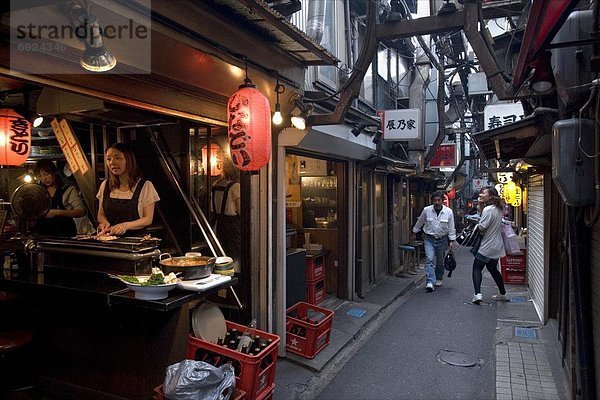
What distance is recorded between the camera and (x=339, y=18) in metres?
10.6

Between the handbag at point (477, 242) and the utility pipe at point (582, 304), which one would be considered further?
the handbag at point (477, 242)

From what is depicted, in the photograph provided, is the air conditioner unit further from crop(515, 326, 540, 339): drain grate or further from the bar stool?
the bar stool

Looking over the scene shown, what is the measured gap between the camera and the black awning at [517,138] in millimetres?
5965

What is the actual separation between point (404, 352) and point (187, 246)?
4.71 m

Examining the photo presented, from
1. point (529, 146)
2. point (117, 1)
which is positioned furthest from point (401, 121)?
point (117, 1)

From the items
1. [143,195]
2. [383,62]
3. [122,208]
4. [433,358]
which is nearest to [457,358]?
[433,358]

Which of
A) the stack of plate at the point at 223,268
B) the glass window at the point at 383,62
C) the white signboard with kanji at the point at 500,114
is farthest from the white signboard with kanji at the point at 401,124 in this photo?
the stack of plate at the point at 223,268

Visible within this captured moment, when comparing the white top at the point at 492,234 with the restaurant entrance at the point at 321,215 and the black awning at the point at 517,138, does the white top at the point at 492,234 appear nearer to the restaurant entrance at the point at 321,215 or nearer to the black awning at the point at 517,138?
the black awning at the point at 517,138

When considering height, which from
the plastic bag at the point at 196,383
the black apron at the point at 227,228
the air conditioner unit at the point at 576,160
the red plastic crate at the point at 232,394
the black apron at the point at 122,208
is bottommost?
the red plastic crate at the point at 232,394

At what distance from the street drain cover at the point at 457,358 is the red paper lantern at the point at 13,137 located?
325 inches

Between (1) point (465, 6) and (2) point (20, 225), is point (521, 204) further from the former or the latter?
(2) point (20, 225)

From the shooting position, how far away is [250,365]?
15.3 ft

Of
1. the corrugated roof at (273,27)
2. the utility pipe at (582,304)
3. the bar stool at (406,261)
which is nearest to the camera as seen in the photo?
the corrugated roof at (273,27)

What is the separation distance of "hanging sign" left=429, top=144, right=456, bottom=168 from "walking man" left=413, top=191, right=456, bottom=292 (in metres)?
7.26
